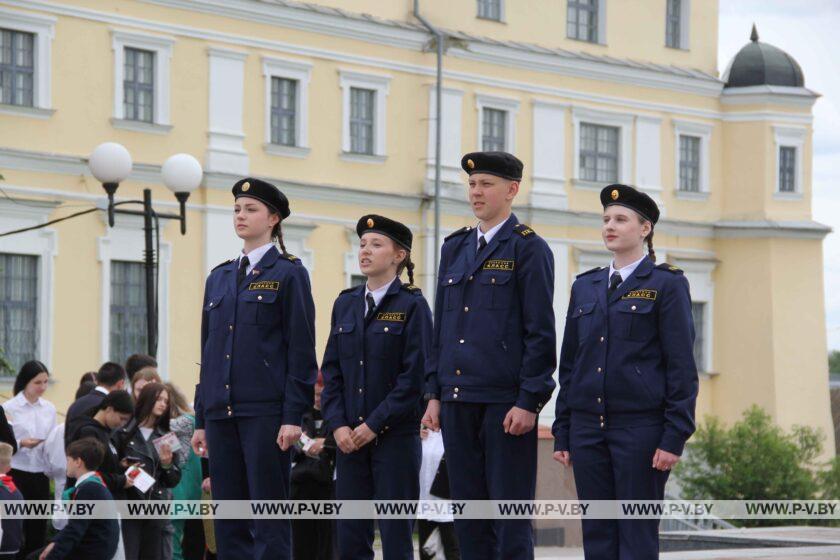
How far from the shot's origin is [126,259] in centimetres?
3406

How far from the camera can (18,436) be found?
1648cm

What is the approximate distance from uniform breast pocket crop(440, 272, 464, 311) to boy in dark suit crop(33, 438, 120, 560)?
341cm

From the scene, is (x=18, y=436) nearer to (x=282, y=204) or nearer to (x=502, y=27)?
(x=282, y=204)

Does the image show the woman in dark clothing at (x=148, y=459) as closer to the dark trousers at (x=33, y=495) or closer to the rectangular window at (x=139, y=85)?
the dark trousers at (x=33, y=495)

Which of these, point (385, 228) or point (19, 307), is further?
point (19, 307)

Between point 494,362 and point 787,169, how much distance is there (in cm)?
3843

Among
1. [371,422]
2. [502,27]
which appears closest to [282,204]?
[371,422]

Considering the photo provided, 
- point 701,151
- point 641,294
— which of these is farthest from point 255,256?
point 701,151

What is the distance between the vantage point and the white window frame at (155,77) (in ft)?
111

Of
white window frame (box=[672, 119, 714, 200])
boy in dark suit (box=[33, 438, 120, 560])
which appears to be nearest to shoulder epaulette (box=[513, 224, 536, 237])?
boy in dark suit (box=[33, 438, 120, 560])

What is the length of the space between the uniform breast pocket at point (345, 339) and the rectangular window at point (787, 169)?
37369 mm

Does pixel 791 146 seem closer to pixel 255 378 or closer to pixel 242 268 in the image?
pixel 242 268

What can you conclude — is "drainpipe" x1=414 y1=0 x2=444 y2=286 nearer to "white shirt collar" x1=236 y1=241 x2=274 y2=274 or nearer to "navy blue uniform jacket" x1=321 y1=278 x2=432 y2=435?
"navy blue uniform jacket" x1=321 y1=278 x2=432 y2=435

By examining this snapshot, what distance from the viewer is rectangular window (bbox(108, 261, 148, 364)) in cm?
3375
